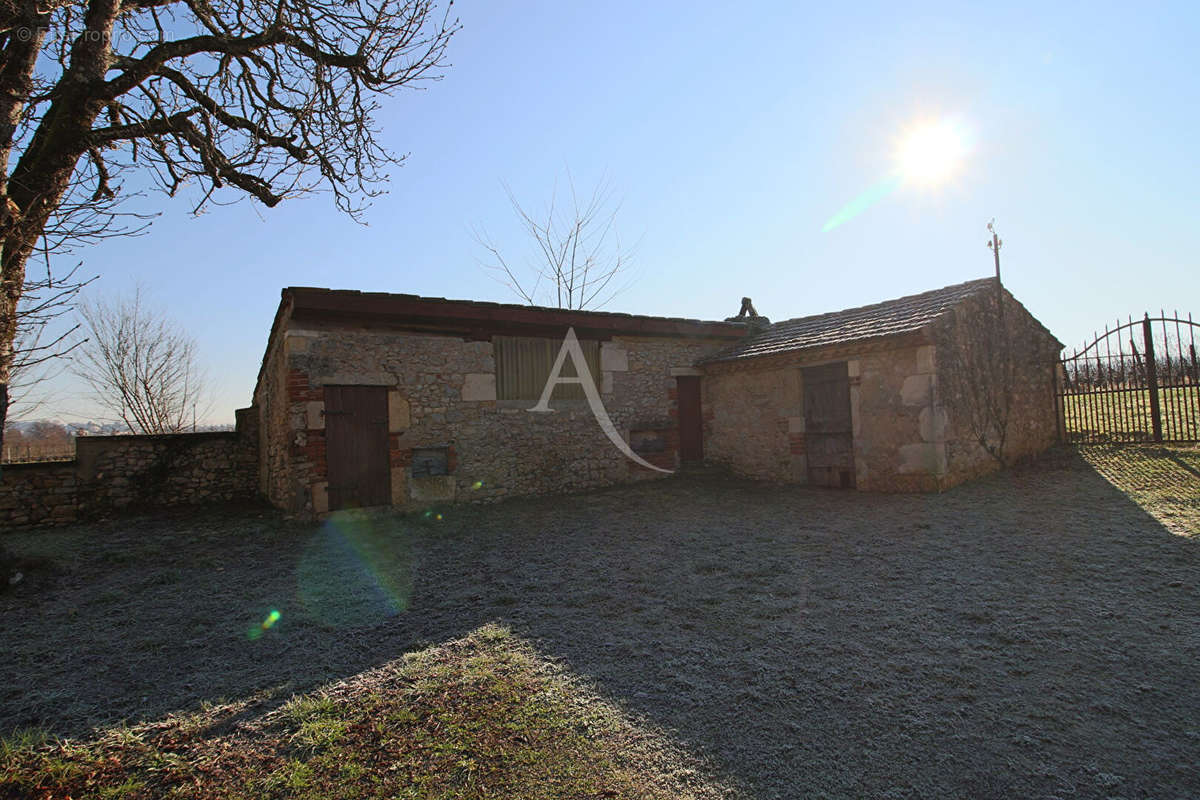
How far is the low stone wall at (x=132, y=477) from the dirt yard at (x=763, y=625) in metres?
1.28

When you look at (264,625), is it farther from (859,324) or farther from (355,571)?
(859,324)

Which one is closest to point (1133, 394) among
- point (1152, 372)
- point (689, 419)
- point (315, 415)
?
point (1152, 372)

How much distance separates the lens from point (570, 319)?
916 cm

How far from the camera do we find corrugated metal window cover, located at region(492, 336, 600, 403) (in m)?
8.78

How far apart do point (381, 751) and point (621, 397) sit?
24.9 feet

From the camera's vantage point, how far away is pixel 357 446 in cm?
760

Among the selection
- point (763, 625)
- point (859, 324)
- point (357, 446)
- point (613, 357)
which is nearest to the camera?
point (763, 625)

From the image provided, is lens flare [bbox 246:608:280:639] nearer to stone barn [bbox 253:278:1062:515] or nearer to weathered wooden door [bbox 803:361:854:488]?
stone barn [bbox 253:278:1062:515]

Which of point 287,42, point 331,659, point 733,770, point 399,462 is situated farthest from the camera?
point 399,462

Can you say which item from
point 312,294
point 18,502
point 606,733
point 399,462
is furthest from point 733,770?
point 18,502

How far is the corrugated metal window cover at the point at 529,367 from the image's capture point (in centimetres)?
878

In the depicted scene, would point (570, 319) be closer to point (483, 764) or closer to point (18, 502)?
point (483, 764)

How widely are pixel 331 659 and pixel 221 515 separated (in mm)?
6357

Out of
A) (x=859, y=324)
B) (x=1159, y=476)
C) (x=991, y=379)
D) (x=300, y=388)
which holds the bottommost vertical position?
(x=1159, y=476)
